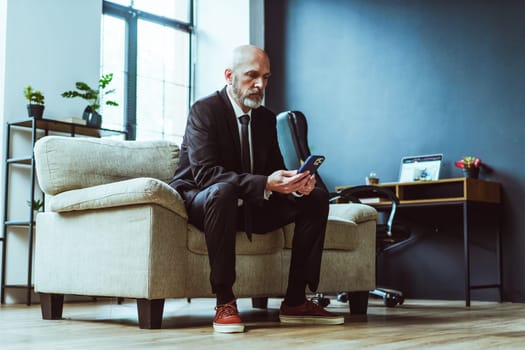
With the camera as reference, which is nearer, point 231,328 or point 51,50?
point 231,328

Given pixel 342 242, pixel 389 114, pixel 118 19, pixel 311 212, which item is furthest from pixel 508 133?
pixel 118 19

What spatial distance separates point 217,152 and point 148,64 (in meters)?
3.25

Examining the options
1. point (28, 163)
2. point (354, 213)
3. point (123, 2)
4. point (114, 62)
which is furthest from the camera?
point (123, 2)

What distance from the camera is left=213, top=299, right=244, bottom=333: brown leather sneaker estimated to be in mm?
2477

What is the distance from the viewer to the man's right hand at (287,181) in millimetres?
2635

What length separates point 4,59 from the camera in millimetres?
4508

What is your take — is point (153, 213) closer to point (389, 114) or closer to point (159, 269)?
point (159, 269)

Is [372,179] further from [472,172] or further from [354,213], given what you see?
[354,213]

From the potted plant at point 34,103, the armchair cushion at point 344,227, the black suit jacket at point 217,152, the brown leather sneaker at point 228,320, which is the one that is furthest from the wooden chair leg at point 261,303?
the potted plant at point 34,103

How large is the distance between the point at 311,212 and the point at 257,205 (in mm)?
243

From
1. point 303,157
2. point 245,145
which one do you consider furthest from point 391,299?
point 245,145

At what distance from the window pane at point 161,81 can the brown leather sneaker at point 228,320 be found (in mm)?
3360

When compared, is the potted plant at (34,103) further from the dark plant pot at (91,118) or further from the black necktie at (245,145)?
the black necktie at (245,145)

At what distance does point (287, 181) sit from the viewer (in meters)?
2.64
